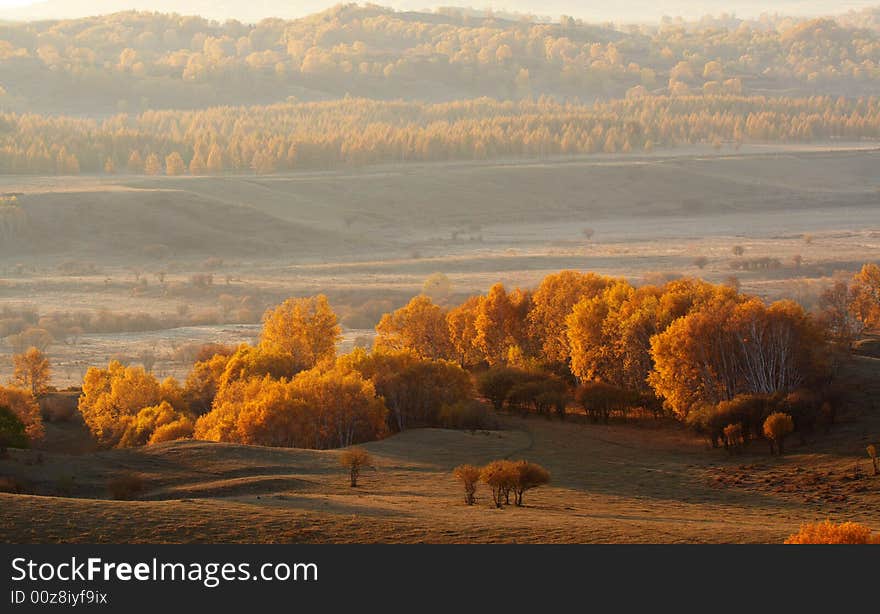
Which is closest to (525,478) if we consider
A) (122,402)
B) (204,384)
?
(122,402)

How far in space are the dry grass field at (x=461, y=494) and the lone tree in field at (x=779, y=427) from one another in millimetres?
844

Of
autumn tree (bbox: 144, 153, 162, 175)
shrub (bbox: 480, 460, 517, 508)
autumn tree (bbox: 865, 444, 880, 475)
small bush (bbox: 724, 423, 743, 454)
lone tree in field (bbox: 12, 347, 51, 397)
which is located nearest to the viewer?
shrub (bbox: 480, 460, 517, 508)

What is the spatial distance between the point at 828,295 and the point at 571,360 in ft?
86.4

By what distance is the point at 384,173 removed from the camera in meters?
181

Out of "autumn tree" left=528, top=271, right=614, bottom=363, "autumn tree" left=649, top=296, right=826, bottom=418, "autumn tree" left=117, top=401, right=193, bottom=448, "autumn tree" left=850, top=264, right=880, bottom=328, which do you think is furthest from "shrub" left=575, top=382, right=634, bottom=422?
"autumn tree" left=850, top=264, right=880, bottom=328

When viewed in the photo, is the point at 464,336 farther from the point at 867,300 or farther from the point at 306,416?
the point at 867,300

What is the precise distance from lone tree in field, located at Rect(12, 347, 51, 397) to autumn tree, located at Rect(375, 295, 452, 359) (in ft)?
63.6

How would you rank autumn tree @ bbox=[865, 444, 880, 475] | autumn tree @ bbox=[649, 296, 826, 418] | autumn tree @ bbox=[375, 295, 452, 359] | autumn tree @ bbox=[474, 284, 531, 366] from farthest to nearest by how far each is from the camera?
autumn tree @ bbox=[375, 295, 452, 359]
autumn tree @ bbox=[474, 284, 531, 366]
autumn tree @ bbox=[649, 296, 826, 418]
autumn tree @ bbox=[865, 444, 880, 475]

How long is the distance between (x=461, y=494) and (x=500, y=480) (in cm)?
304

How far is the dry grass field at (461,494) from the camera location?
26.3 meters

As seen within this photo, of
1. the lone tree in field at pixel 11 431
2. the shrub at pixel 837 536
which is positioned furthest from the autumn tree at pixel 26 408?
the shrub at pixel 837 536

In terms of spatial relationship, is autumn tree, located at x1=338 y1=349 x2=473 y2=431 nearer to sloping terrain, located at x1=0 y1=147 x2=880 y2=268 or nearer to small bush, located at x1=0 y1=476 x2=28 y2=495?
small bush, located at x1=0 y1=476 x2=28 y2=495

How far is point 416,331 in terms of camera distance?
237 ft

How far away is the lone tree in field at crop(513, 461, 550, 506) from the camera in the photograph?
35094mm
